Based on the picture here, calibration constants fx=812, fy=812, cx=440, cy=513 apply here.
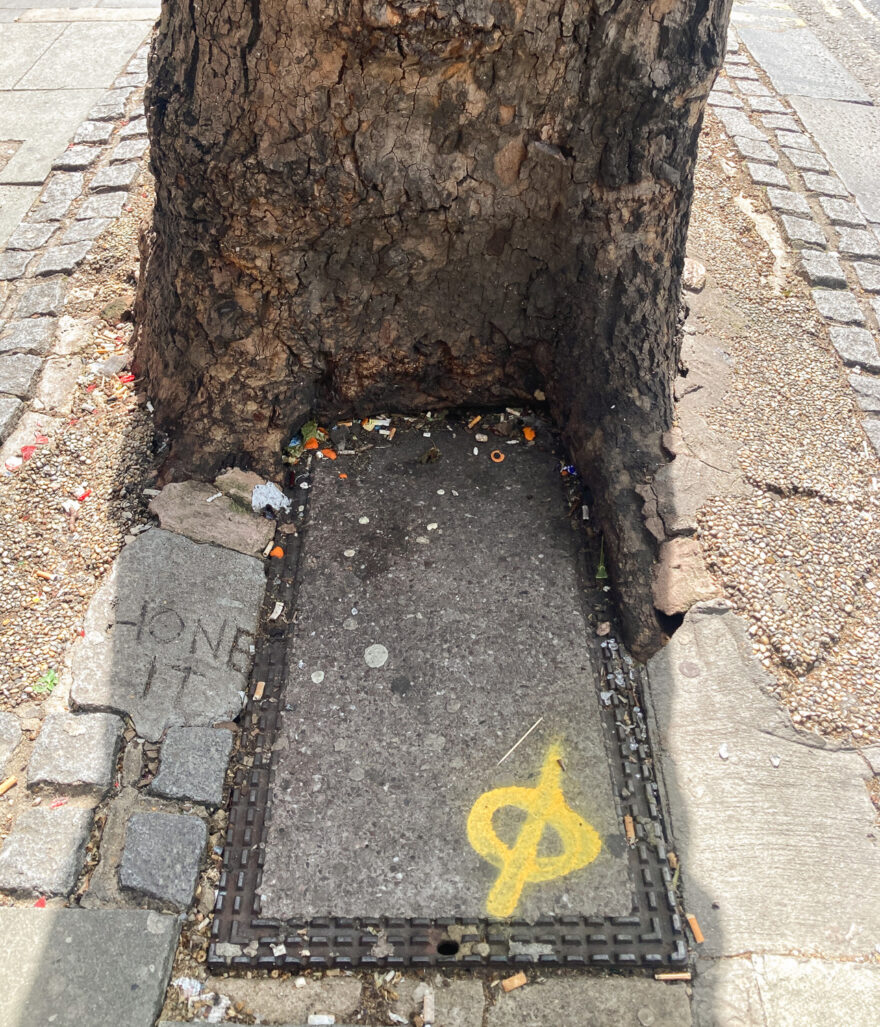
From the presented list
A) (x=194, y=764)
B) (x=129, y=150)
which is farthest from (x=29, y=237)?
(x=194, y=764)

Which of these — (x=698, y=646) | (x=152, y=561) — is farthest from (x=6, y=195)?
(x=698, y=646)

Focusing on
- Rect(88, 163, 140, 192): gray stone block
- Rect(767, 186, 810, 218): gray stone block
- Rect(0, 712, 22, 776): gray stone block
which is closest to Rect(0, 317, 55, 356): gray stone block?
Rect(88, 163, 140, 192): gray stone block

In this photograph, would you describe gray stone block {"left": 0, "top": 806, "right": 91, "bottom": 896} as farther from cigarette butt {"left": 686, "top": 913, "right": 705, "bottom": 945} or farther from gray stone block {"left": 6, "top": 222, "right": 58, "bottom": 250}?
gray stone block {"left": 6, "top": 222, "right": 58, "bottom": 250}

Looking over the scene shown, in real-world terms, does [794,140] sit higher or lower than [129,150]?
higher

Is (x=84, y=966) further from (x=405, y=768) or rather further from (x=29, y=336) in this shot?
(x=29, y=336)

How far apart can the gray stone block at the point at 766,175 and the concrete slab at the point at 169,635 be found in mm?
4248

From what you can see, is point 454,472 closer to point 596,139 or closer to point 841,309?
point 596,139

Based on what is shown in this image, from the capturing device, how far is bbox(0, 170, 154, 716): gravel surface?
288cm

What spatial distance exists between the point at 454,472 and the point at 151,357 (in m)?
1.41

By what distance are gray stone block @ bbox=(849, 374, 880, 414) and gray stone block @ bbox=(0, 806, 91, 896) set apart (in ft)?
12.3

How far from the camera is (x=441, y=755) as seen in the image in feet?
8.79

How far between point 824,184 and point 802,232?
750 mm

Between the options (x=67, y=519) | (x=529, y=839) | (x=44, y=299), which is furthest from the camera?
(x=44, y=299)

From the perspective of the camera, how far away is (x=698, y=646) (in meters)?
2.95
